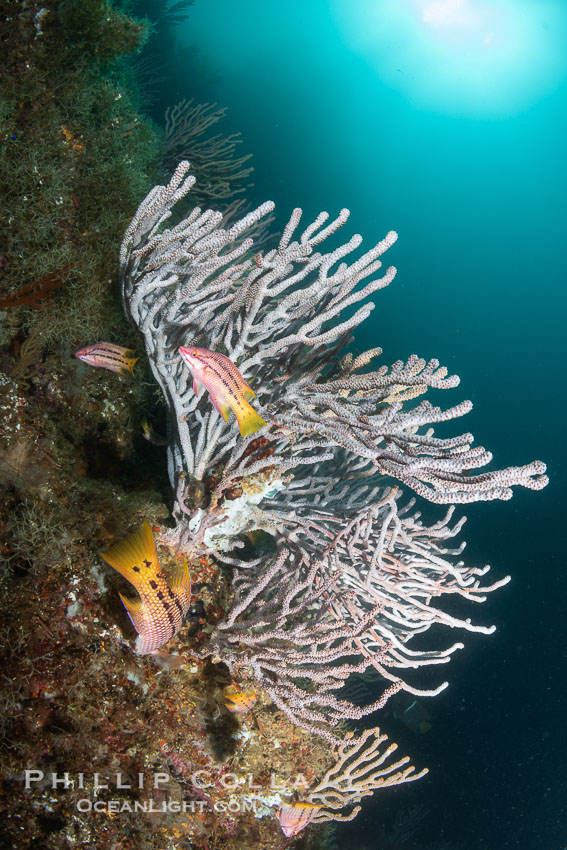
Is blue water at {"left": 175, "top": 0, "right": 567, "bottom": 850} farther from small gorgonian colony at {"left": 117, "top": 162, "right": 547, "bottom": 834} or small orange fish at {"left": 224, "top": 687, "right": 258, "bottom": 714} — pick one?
small gorgonian colony at {"left": 117, "top": 162, "right": 547, "bottom": 834}

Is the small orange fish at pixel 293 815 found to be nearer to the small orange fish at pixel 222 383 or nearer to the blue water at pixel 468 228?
the small orange fish at pixel 222 383

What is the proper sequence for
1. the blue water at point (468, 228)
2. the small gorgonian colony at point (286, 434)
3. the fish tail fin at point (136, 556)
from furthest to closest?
the blue water at point (468, 228) < the small gorgonian colony at point (286, 434) < the fish tail fin at point (136, 556)

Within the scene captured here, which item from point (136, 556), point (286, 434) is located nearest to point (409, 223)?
point (286, 434)

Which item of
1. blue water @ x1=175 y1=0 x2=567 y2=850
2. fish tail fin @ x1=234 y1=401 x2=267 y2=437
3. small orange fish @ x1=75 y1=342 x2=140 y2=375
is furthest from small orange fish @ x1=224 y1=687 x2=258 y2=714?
blue water @ x1=175 y1=0 x2=567 y2=850

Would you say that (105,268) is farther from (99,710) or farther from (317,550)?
(99,710)

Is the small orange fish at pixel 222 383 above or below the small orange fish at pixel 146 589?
above

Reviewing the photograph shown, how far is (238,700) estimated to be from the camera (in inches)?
108

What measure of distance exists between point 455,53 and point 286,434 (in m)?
57.7

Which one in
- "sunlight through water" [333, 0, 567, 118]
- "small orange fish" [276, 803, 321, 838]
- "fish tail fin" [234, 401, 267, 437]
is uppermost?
"sunlight through water" [333, 0, 567, 118]

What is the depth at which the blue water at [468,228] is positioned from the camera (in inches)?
500

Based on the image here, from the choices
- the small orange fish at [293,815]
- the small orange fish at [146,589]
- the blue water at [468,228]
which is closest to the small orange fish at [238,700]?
the small orange fish at [146,589]

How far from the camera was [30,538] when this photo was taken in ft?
6.95

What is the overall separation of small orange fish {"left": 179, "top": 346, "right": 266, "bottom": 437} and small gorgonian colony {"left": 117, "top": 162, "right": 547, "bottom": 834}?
47 centimetres

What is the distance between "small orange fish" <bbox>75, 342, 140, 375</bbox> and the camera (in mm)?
2328
